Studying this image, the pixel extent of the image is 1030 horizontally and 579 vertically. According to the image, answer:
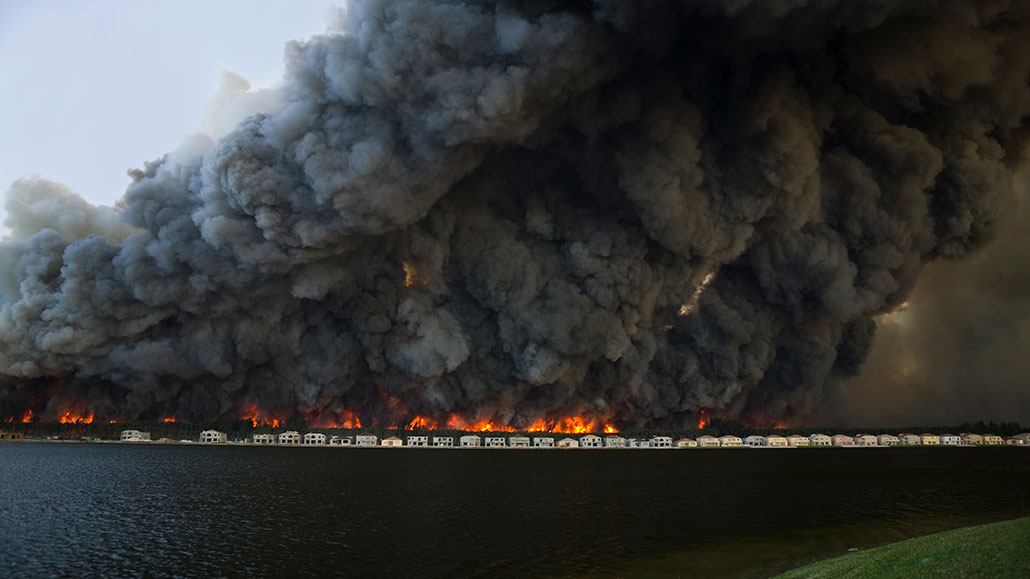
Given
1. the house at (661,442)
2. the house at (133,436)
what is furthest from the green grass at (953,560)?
the house at (133,436)

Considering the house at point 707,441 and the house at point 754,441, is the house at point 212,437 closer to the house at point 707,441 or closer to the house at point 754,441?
the house at point 707,441

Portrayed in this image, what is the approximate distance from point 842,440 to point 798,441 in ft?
44.3

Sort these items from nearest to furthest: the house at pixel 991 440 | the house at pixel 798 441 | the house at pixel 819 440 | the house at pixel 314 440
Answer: the house at pixel 314 440
the house at pixel 798 441
the house at pixel 819 440
the house at pixel 991 440

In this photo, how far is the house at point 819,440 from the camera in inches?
4936

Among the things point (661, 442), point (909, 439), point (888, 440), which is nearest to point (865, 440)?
point (888, 440)

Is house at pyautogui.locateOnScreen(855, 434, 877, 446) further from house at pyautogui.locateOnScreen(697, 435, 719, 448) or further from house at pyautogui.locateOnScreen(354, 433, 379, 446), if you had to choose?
house at pyautogui.locateOnScreen(354, 433, 379, 446)

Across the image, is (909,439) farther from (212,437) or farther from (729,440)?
(212,437)

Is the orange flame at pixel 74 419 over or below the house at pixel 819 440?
over

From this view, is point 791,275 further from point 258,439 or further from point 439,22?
point 258,439

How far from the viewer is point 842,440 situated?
426ft

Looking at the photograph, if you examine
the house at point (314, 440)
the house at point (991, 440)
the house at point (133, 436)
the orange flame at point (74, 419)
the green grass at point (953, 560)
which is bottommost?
the house at point (991, 440)

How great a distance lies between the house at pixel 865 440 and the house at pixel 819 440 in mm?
8990

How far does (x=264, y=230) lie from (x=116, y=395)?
52.2m

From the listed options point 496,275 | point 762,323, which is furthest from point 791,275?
point 496,275
